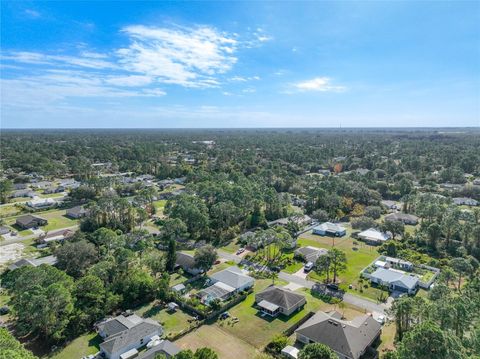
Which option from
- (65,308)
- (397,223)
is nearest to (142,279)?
(65,308)

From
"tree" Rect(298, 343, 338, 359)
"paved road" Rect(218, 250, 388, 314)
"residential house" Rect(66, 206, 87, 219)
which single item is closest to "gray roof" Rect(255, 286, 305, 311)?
"paved road" Rect(218, 250, 388, 314)

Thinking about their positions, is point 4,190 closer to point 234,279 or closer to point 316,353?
point 234,279

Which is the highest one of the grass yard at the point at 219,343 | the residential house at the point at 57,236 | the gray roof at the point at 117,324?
the gray roof at the point at 117,324

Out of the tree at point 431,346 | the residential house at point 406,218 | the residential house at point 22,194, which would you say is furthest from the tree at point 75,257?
the residential house at point 22,194

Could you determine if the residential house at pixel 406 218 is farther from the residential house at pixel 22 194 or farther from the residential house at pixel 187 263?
the residential house at pixel 22 194

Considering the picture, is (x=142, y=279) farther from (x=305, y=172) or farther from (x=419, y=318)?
(x=305, y=172)

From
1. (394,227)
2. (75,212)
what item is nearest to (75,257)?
(75,212)
